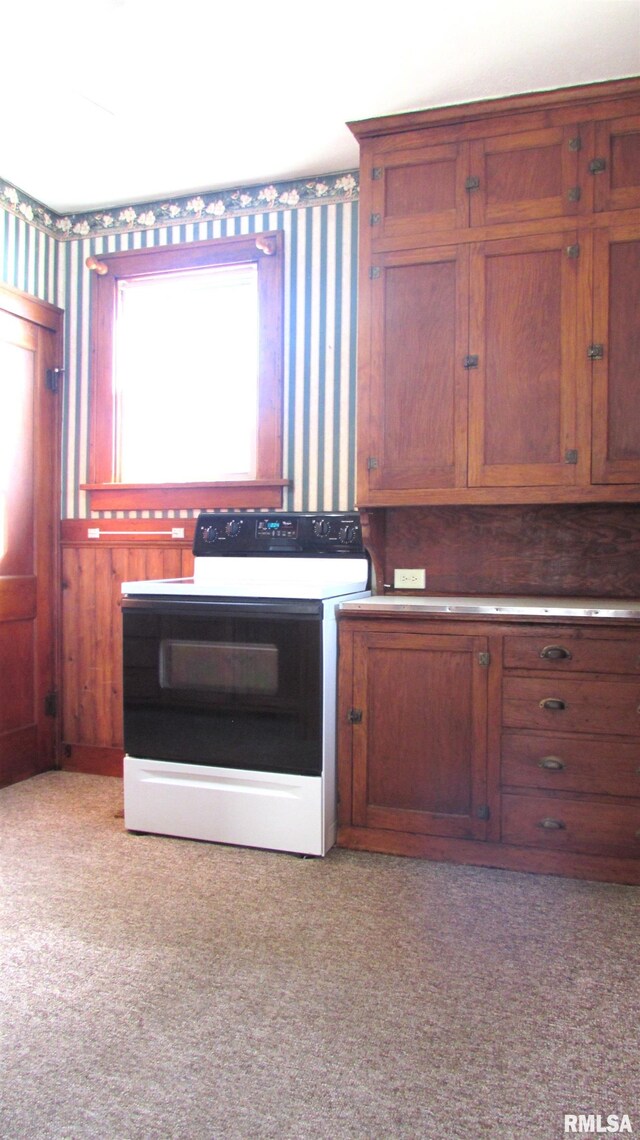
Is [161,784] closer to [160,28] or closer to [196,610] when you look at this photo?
[196,610]

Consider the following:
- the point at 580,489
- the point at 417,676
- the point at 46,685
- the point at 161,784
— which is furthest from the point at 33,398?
the point at 580,489

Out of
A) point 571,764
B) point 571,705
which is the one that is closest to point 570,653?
point 571,705

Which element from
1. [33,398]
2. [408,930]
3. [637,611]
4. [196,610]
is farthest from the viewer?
[33,398]

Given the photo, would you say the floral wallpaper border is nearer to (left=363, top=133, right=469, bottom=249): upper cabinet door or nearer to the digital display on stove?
(left=363, top=133, right=469, bottom=249): upper cabinet door

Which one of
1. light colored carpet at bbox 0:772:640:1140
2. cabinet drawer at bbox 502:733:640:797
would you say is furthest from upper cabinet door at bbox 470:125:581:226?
light colored carpet at bbox 0:772:640:1140

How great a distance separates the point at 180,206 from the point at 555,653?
100 inches

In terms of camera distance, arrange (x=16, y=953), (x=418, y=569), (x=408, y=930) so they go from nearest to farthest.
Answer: (x=16, y=953), (x=408, y=930), (x=418, y=569)

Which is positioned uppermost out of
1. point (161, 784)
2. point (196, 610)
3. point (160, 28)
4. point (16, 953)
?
point (160, 28)

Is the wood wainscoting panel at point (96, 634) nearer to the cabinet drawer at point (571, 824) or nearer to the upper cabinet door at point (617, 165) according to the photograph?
the cabinet drawer at point (571, 824)

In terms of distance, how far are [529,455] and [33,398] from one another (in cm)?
220

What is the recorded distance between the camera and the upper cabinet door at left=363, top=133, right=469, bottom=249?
2578 mm

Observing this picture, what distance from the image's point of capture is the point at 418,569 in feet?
9.58

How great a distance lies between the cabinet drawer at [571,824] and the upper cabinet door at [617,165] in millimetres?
1881

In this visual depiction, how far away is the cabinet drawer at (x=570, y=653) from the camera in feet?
7.31
